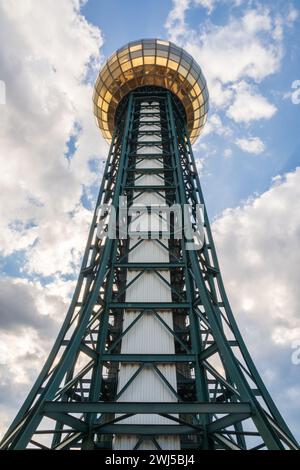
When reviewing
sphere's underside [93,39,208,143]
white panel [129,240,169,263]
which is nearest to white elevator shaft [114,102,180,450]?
white panel [129,240,169,263]

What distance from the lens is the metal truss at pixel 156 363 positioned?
338 inches

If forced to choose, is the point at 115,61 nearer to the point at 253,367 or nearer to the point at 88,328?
the point at 88,328

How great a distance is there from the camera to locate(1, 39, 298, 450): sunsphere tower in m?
9.52

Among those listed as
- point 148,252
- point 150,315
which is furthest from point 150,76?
point 150,315

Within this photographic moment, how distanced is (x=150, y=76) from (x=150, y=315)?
1784 centimetres

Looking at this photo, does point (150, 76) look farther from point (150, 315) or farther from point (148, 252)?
point (150, 315)

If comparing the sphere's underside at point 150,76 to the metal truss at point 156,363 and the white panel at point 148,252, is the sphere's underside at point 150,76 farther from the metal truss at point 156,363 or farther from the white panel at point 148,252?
the white panel at point 148,252

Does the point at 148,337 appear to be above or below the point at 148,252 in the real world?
below

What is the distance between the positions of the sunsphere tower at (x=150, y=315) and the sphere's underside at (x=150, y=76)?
7cm

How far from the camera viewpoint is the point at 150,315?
13.6 m

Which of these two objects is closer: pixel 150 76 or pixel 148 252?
pixel 148 252

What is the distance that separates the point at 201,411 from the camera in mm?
8391

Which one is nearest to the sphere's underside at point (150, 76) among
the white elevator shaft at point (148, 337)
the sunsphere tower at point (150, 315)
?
the sunsphere tower at point (150, 315)
